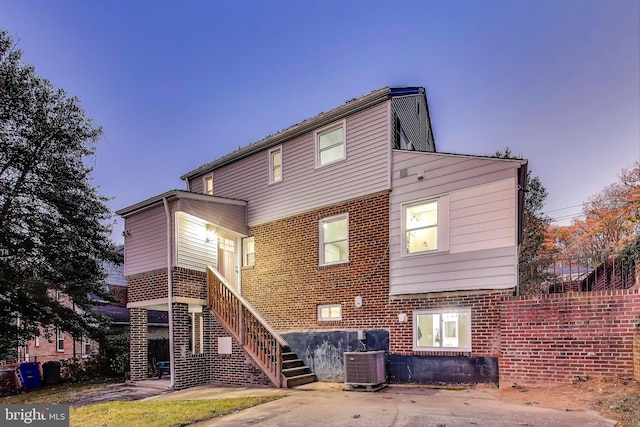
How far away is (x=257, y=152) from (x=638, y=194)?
2151 cm

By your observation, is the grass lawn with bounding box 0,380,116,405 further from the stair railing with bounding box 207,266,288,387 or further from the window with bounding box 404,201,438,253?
the window with bounding box 404,201,438,253

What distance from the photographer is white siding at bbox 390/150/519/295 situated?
9117 millimetres

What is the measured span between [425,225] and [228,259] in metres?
7.15

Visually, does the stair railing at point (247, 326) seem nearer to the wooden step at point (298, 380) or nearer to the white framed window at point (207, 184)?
the wooden step at point (298, 380)

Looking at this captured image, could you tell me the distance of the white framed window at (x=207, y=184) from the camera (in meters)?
15.8

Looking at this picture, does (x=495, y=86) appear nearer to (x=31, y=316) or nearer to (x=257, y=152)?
(x=257, y=152)

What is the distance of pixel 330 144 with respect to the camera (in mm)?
12641

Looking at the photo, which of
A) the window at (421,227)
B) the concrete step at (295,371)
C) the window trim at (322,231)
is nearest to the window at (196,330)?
the concrete step at (295,371)

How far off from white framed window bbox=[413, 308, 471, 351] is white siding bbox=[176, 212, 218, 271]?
7.03 metres

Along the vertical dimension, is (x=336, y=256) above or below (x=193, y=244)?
below

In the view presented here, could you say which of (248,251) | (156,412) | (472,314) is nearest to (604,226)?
(472,314)

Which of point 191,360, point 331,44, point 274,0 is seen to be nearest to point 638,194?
point 191,360

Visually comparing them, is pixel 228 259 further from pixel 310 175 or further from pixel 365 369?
pixel 365 369

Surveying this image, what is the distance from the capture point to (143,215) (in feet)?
44.5
